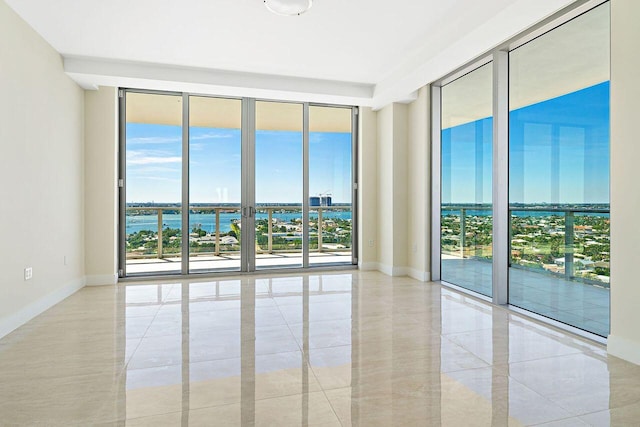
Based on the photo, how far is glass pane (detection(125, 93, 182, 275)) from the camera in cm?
559

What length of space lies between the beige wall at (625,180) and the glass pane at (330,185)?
4.06m

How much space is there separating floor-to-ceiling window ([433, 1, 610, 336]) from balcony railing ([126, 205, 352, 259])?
2.16 metres

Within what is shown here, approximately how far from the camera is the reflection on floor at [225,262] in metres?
5.74

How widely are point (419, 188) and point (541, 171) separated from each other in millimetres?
1909

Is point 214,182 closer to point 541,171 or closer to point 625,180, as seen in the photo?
point 541,171

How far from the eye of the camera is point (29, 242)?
12.1ft

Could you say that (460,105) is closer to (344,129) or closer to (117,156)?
(344,129)

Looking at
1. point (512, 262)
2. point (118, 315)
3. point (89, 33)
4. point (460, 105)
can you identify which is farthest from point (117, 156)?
point (512, 262)

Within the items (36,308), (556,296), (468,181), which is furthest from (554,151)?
(36,308)

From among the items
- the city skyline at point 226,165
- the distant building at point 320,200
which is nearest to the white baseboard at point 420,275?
the city skyline at point 226,165

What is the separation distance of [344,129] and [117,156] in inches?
135

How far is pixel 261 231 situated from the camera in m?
6.14

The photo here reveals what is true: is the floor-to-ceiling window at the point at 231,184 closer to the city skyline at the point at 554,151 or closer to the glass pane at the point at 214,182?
the glass pane at the point at 214,182

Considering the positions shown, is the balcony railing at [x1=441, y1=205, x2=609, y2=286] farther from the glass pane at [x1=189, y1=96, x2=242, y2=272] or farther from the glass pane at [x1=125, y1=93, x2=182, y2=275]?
the glass pane at [x1=125, y1=93, x2=182, y2=275]
